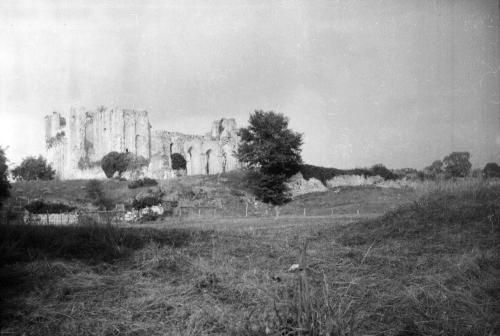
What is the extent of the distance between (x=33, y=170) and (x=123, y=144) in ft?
46.7

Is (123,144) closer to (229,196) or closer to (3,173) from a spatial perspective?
(229,196)

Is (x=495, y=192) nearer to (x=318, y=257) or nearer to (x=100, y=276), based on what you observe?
(x=318, y=257)

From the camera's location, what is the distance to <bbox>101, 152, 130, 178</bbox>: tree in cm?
4584

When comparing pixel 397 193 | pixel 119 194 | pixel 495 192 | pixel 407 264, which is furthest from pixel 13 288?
pixel 119 194

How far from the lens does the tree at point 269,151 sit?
25422 mm

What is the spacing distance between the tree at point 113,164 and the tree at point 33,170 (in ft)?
35.6

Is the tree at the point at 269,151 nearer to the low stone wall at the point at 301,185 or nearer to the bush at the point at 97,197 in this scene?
the low stone wall at the point at 301,185

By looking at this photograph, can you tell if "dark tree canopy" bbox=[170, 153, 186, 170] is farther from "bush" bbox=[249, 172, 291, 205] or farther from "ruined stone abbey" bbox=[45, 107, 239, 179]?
"bush" bbox=[249, 172, 291, 205]

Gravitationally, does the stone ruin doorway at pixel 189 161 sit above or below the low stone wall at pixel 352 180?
above

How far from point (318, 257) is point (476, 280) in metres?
1.52

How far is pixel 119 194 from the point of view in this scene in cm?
2855

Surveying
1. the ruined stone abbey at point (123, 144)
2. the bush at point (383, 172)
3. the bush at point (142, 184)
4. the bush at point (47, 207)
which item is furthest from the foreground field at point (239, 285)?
the ruined stone abbey at point (123, 144)

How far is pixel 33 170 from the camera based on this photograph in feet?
172

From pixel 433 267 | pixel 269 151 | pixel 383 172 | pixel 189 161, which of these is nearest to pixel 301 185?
pixel 269 151
